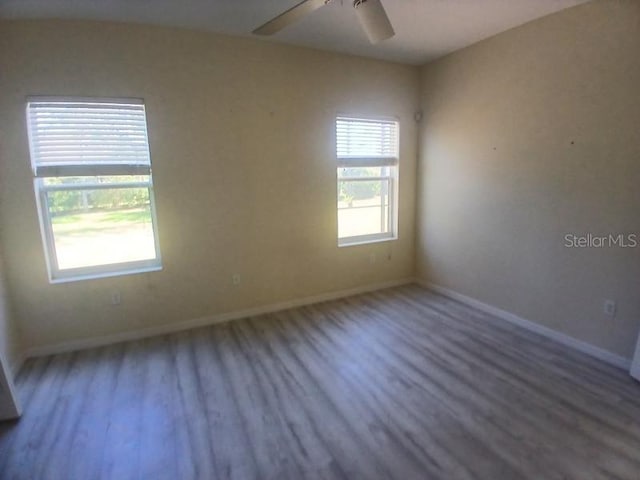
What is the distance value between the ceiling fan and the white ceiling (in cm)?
64

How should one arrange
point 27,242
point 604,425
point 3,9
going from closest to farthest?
point 604,425 < point 3,9 < point 27,242

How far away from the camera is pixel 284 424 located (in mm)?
2033

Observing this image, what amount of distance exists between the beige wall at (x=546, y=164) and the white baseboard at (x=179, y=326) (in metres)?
1.42

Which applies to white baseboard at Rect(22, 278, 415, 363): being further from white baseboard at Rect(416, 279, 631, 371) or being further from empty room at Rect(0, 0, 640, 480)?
white baseboard at Rect(416, 279, 631, 371)

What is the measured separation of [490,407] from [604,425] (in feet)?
1.99

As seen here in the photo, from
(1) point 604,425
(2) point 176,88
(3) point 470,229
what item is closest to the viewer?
(1) point 604,425

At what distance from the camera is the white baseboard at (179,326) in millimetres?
2902

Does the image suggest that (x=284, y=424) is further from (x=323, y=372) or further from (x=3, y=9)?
(x=3, y=9)

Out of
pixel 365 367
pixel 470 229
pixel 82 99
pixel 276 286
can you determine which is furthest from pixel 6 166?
pixel 470 229

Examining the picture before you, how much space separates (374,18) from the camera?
1911 millimetres

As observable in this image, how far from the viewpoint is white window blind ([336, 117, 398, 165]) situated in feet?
12.6

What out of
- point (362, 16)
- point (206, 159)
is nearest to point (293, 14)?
point (362, 16)

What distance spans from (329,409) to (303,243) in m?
1.95

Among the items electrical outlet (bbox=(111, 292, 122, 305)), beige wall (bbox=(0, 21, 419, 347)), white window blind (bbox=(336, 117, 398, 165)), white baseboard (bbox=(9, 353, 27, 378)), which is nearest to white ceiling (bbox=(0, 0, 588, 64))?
beige wall (bbox=(0, 21, 419, 347))
